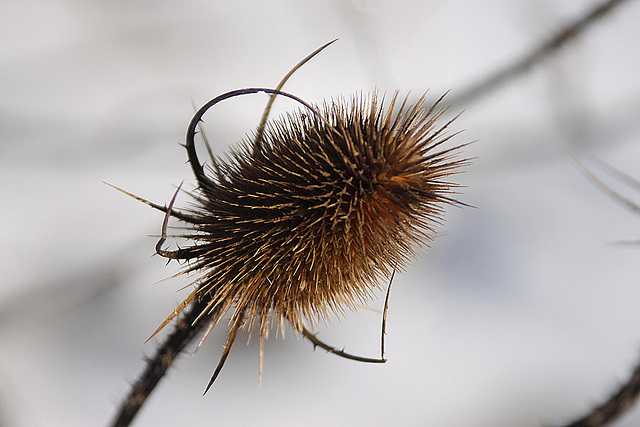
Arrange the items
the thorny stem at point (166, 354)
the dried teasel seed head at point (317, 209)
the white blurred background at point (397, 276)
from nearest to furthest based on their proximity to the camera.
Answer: the dried teasel seed head at point (317, 209), the thorny stem at point (166, 354), the white blurred background at point (397, 276)

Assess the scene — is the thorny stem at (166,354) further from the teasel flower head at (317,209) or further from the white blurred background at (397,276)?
the white blurred background at (397,276)

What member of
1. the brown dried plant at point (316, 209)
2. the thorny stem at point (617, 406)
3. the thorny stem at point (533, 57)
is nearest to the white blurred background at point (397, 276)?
the thorny stem at point (533, 57)

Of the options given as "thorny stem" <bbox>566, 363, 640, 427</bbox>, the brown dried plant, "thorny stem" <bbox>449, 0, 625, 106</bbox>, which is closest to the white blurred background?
"thorny stem" <bbox>449, 0, 625, 106</bbox>

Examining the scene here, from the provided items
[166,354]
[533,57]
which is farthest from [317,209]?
[533,57]

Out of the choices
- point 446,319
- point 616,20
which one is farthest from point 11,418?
point 616,20

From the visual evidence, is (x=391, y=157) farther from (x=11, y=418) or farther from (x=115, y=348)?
(x=11, y=418)

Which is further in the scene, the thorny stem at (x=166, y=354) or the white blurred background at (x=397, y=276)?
the white blurred background at (x=397, y=276)
